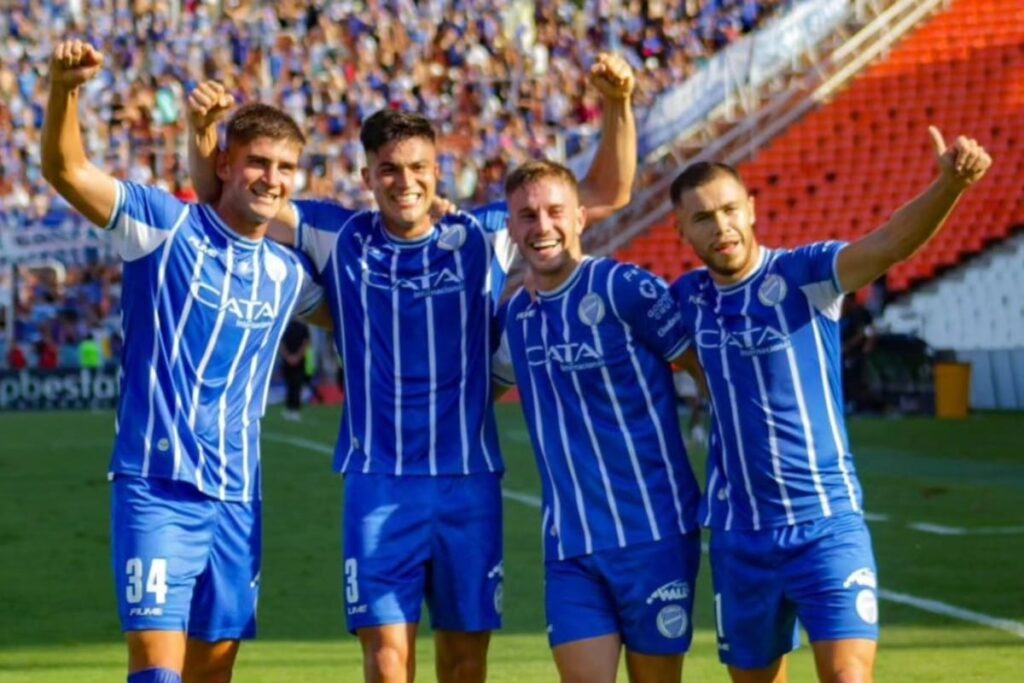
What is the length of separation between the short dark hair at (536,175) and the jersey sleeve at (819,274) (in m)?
0.88

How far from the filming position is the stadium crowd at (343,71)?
35.7 meters

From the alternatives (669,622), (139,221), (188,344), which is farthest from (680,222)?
(139,221)

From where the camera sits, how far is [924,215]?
692 centimetres

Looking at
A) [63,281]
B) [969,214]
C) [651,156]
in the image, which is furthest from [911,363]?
[63,281]

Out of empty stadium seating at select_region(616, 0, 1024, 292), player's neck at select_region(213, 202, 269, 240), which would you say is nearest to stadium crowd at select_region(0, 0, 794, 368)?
empty stadium seating at select_region(616, 0, 1024, 292)

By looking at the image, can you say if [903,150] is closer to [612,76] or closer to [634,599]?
[612,76]

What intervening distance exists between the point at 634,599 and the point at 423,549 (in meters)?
0.82

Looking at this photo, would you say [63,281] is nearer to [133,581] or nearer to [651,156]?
[651,156]

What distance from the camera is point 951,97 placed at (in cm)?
3625

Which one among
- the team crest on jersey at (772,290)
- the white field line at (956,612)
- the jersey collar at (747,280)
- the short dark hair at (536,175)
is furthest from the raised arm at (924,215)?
the white field line at (956,612)

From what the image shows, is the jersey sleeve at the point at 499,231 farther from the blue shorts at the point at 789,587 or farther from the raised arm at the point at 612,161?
the blue shorts at the point at 789,587

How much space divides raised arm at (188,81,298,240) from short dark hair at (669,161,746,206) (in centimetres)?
149

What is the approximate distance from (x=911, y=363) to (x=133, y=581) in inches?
867

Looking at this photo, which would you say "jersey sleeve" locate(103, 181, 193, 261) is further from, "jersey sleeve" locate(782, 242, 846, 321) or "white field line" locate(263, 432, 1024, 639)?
"white field line" locate(263, 432, 1024, 639)
